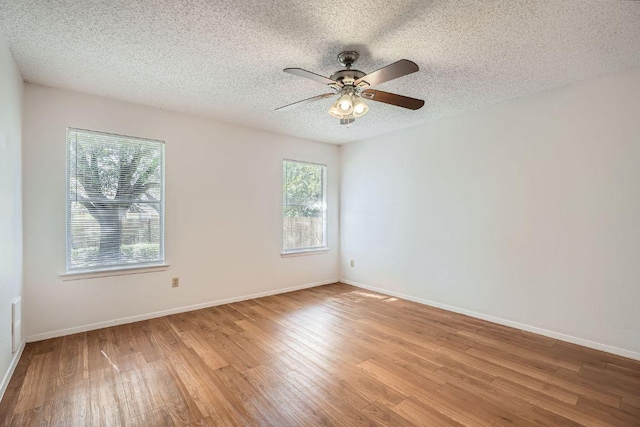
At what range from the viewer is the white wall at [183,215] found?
9.68 ft

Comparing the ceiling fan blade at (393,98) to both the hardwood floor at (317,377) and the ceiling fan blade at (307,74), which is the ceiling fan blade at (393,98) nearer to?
the ceiling fan blade at (307,74)

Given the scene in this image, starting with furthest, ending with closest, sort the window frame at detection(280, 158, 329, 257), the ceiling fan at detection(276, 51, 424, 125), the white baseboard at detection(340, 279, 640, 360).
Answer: the window frame at detection(280, 158, 329, 257) → the white baseboard at detection(340, 279, 640, 360) → the ceiling fan at detection(276, 51, 424, 125)

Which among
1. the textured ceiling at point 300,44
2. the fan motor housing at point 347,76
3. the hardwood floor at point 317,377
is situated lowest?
the hardwood floor at point 317,377

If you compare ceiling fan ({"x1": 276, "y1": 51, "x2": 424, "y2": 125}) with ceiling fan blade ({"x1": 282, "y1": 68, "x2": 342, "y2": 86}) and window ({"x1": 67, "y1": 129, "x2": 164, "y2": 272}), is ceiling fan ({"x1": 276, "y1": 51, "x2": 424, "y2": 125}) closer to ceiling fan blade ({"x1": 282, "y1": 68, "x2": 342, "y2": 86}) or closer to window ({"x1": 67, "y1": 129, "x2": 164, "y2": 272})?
ceiling fan blade ({"x1": 282, "y1": 68, "x2": 342, "y2": 86})

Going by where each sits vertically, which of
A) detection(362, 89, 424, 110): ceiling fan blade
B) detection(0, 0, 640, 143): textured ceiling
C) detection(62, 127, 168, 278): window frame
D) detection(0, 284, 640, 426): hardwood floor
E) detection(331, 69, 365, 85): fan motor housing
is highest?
detection(0, 0, 640, 143): textured ceiling

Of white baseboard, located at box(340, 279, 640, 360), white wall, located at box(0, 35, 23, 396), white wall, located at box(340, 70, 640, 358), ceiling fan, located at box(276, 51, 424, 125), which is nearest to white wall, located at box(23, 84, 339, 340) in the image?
white wall, located at box(0, 35, 23, 396)

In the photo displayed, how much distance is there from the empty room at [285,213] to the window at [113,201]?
0.02 meters

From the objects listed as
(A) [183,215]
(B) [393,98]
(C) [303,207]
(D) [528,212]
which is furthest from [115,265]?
(D) [528,212]

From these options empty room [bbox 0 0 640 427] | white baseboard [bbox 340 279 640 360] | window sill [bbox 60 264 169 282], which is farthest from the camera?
window sill [bbox 60 264 169 282]

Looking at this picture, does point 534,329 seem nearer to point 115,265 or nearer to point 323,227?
point 323,227

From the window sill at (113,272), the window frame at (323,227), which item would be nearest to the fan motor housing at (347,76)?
the window frame at (323,227)

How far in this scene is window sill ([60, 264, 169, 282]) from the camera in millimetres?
3082

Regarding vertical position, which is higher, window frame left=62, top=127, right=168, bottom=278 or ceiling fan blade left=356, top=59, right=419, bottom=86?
ceiling fan blade left=356, top=59, right=419, bottom=86

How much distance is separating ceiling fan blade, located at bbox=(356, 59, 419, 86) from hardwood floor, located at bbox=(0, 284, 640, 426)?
2156mm
